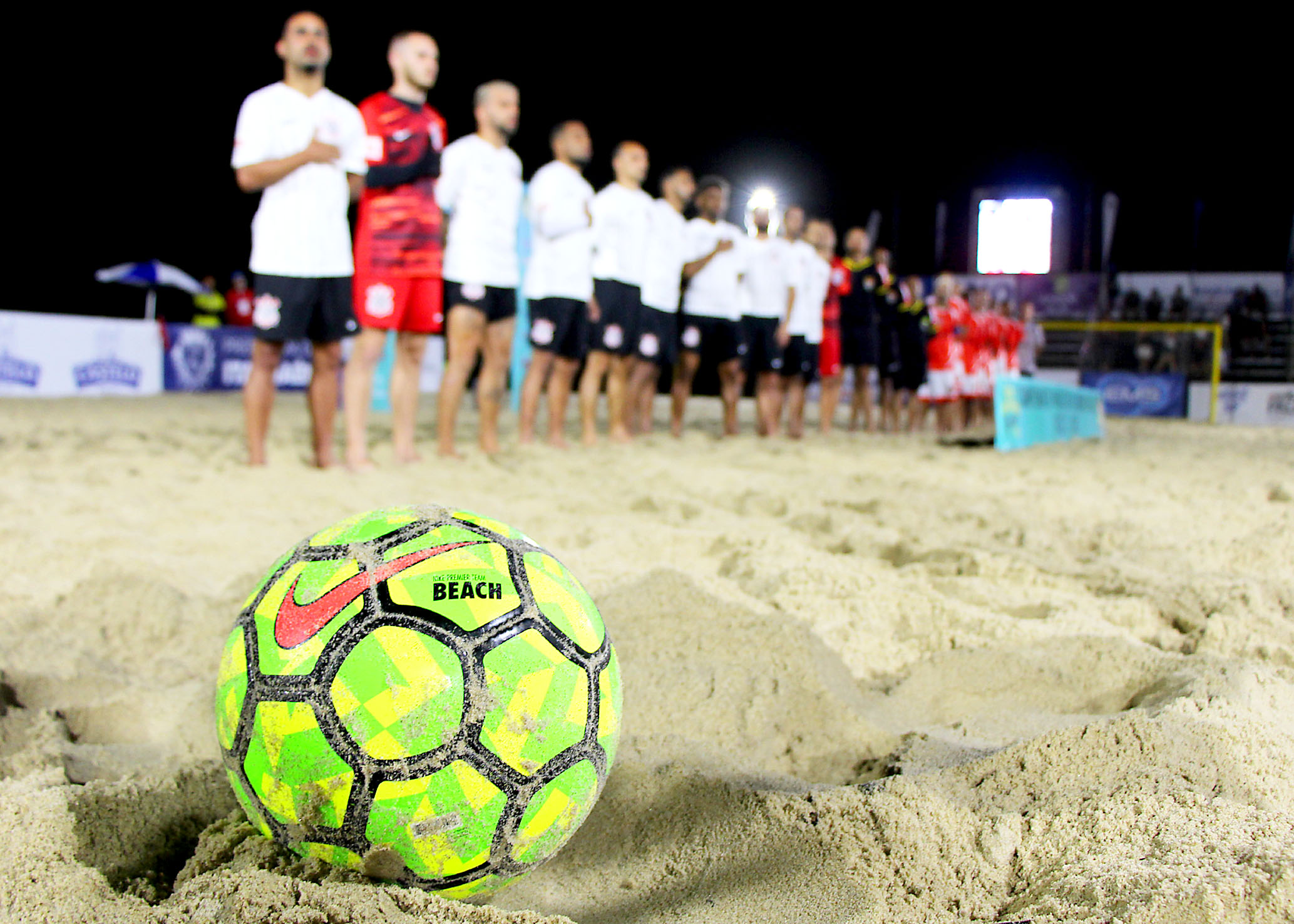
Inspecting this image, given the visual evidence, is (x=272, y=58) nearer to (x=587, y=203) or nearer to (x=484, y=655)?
(x=587, y=203)

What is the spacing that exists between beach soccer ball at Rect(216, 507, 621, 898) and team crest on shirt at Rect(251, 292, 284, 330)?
2860 mm

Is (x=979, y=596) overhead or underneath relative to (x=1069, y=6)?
underneath

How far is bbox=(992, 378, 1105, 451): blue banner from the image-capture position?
6695 millimetres

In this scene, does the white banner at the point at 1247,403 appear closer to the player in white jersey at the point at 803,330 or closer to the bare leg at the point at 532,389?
the player in white jersey at the point at 803,330

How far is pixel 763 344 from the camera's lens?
24.1 ft

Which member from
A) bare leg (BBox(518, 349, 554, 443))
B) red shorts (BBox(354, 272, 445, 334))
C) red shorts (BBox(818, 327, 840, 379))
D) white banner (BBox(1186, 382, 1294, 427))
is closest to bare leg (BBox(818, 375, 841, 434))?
red shorts (BBox(818, 327, 840, 379))

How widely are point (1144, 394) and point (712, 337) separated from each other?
34.5 ft

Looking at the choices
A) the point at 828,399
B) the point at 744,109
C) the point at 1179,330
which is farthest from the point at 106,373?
the point at 1179,330

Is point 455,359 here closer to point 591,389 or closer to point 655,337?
point 591,389

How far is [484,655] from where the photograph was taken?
1271 mm

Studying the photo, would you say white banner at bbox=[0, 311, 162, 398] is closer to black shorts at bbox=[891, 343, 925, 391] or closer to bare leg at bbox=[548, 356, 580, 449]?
bare leg at bbox=[548, 356, 580, 449]

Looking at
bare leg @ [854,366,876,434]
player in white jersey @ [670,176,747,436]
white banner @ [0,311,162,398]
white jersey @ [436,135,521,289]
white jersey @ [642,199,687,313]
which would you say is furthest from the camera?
white banner @ [0,311,162,398]

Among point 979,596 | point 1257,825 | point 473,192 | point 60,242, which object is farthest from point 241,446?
point 60,242

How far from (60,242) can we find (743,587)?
1476cm
